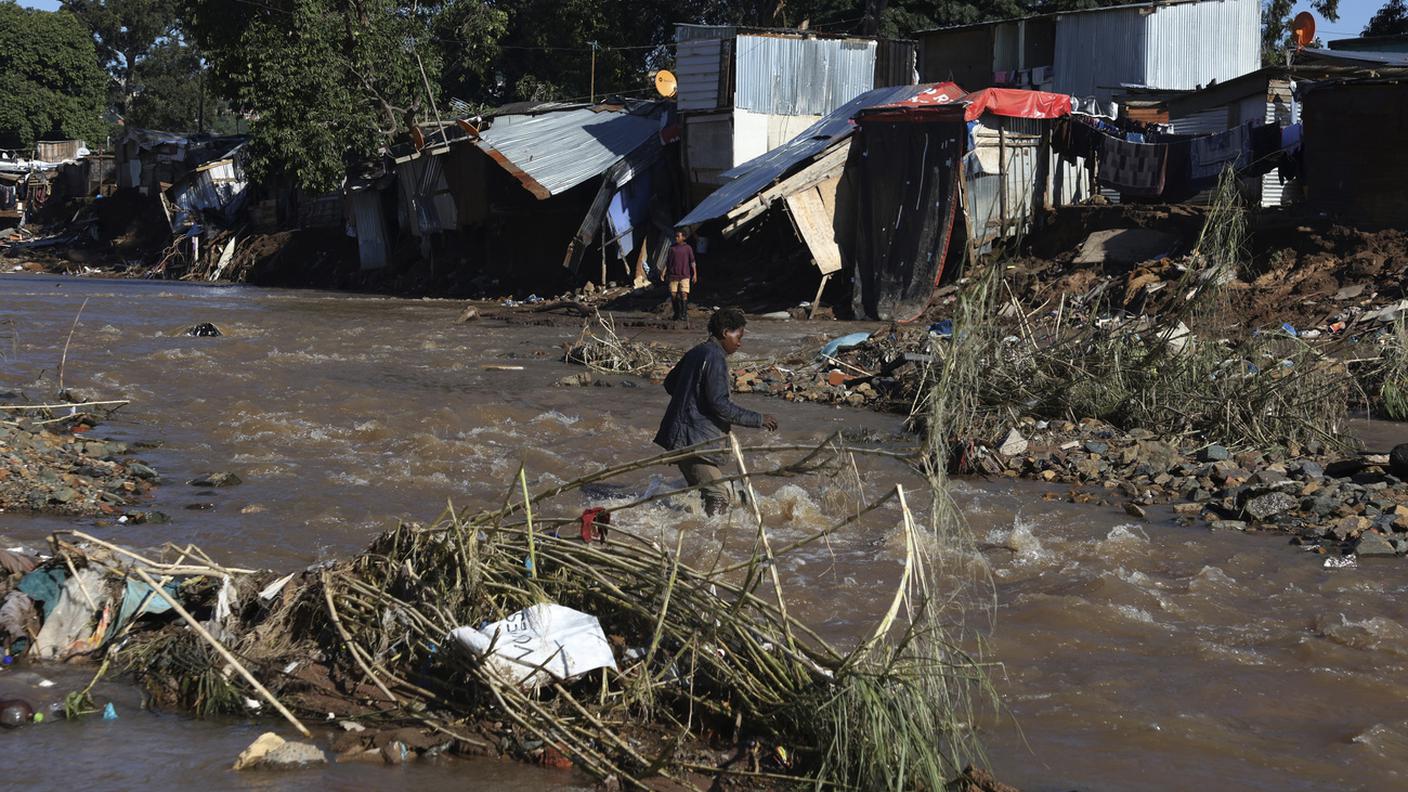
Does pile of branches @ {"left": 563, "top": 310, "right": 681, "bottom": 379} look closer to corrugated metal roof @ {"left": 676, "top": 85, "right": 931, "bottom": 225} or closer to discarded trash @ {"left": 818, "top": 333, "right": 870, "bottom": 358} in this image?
discarded trash @ {"left": 818, "top": 333, "right": 870, "bottom": 358}

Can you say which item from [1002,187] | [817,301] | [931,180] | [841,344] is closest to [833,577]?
[1002,187]

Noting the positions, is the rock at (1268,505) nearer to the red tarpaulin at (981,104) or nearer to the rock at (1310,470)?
the rock at (1310,470)

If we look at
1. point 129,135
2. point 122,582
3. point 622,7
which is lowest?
point 122,582

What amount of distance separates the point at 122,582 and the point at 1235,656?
14.5 feet

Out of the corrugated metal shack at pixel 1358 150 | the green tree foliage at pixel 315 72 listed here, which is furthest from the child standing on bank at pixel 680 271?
the green tree foliage at pixel 315 72

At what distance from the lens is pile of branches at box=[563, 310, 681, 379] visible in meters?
12.8

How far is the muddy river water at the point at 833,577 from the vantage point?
13.4ft

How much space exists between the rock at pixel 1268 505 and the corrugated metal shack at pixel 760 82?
13.5 metres

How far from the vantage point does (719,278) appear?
19.7 m

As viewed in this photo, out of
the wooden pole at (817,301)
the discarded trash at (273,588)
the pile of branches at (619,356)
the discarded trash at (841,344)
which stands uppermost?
the wooden pole at (817,301)

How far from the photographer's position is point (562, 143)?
913 inches

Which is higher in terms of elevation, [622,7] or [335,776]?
[622,7]

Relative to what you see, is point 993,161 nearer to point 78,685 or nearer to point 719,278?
point 719,278

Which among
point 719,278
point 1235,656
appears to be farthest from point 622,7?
point 1235,656
